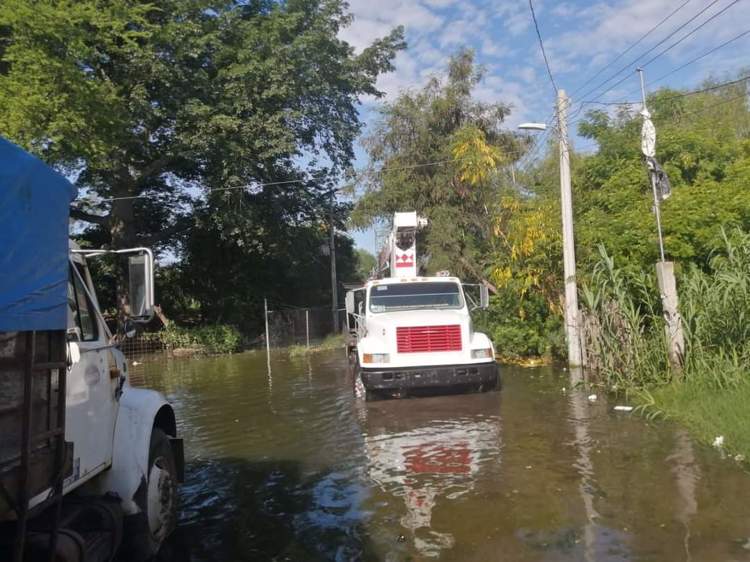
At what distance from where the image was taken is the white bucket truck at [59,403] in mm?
2805

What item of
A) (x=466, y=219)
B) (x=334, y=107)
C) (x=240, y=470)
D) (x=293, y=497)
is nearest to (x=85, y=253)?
(x=293, y=497)

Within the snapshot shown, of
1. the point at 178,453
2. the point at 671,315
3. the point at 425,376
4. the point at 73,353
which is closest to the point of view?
the point at 73,353

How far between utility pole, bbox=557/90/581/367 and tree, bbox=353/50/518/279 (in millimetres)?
7919

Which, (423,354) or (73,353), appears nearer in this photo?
(73,353)

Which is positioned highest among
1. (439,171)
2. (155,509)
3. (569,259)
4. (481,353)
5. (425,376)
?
(439,171)

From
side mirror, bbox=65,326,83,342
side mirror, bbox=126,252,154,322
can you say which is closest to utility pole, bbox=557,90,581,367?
side mirror, bbox=126,252,154,322

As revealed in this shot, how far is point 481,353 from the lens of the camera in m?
10.6

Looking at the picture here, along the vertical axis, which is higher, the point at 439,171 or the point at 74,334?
the point at 439,171

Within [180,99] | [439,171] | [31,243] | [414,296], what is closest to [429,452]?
[414,296]

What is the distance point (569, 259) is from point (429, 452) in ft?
22.9

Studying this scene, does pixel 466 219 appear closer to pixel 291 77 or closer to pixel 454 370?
pixel 291 77

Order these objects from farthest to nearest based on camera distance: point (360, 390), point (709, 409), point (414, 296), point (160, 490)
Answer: point (414, 296)
point (360, 390)
point (709, 409)
point (160, 490)

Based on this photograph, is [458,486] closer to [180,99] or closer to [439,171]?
[439,171]

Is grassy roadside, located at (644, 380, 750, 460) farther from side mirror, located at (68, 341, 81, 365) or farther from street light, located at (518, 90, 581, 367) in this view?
side mirror, located at (68, 341, 81, 365)
